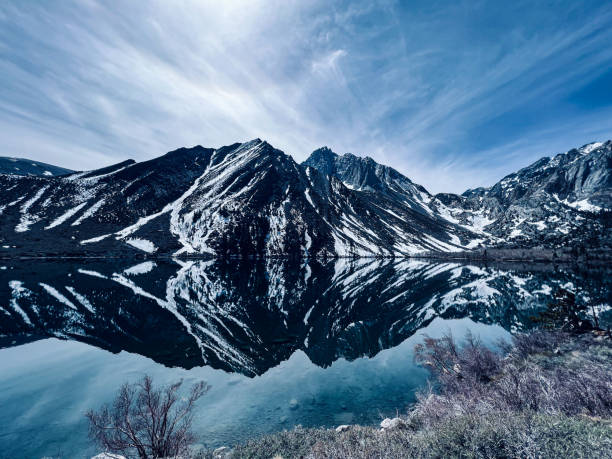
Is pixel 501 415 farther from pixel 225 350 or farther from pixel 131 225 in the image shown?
pixel 131 225

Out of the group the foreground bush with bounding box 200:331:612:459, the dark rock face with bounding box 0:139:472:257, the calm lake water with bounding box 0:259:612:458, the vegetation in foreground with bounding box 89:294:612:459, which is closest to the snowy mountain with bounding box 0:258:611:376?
the calm lake water with bounding box 0:259:612:458

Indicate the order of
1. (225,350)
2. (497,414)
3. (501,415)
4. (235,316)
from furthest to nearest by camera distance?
1. (235,316)
2. (225,350)
3. (497,414)
4. (501,415)

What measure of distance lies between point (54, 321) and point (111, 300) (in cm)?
945

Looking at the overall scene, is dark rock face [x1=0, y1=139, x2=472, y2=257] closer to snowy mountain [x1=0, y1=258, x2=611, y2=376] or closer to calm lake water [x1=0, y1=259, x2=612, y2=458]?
snowy mountain [x1=0, y1=258, x2=611, y2=376]

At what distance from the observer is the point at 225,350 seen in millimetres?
27953

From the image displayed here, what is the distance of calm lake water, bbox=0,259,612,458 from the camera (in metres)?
17.6

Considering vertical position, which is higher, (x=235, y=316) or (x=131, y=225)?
(x=131, y=225)

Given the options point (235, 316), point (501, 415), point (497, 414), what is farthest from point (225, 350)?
point (501, 415)

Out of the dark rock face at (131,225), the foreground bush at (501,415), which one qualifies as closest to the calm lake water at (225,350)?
the foreground bush at (501,415)

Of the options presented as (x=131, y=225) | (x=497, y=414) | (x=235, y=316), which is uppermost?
(x=131, y=225)

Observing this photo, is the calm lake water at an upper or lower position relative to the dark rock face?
lower

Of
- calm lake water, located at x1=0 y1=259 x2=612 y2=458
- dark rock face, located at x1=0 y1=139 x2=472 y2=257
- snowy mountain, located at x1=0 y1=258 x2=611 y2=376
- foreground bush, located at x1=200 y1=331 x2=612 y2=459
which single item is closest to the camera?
foreground bush, located at x1=200 y1=331 x2=612 y2=459

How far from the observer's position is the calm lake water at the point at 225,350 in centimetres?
1761

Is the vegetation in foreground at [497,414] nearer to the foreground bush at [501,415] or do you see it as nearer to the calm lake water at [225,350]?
the foreground bush at [501,415]
